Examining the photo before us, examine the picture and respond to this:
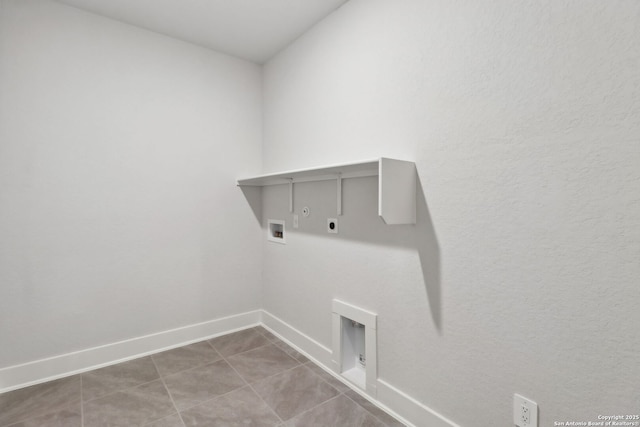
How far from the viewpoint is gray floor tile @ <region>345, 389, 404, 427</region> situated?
5.44 feet

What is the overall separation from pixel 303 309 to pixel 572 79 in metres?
2.10

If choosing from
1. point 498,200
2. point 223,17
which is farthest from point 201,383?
point 223,17

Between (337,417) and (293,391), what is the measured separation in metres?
0.35

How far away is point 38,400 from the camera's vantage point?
6.06 feet

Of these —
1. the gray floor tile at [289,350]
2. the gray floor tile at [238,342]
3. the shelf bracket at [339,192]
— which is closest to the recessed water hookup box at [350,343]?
the gray floor tile at [289,350]

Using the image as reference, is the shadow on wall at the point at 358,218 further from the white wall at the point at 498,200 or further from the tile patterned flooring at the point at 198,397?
the tile patterned flooring at the point at 198,397

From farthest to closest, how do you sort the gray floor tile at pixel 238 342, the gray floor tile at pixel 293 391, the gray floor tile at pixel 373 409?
the gray floor tile at pixel 238 342, the gray floor tile at pixel 293 391, the gray floor tile at pixel 373 409

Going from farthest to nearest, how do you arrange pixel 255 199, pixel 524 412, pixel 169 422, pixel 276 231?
1. pixel 255 199
2. pixel 276 231
3. pixel 169 422
4. pixel 524 412

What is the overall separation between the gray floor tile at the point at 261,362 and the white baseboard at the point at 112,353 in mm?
458

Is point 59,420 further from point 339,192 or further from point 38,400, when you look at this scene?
point 339,192

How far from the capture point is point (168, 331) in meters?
2.50

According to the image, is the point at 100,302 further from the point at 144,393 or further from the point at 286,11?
the point at 286,11

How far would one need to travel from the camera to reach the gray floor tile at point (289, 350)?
2319mm

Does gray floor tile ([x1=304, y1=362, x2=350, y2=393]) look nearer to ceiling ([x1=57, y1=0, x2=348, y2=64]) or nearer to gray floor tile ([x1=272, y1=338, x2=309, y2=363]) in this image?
gray floor tile ([x1=272, y1=338, x2=309, y2=363])
